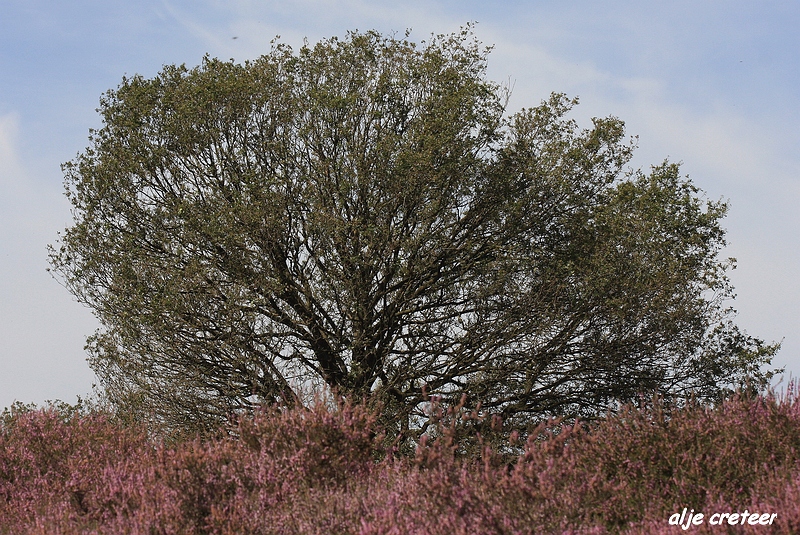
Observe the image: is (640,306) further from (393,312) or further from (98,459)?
(98,459)

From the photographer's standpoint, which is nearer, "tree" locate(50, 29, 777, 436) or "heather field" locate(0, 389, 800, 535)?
"heather field" locate(0, 389, 800, 535)

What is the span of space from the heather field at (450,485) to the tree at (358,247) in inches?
246

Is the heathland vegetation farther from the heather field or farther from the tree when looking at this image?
the heather field

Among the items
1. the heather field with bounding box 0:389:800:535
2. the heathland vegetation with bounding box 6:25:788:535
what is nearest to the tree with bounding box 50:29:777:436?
the heathland vegetation with bounding box 6:25:788:535

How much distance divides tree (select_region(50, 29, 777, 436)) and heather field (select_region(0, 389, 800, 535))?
6253mm

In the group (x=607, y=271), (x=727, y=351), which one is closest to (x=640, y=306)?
(x=607, y=271)

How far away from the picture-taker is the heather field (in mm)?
5914

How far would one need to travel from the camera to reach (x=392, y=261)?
596 inches

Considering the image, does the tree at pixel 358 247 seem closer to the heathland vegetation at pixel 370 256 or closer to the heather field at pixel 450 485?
the heathland vegetation at pixel 370 256

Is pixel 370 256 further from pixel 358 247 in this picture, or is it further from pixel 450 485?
pixel 450 485

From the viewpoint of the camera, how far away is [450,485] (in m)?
6.12

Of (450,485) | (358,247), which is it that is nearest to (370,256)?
(358,247)

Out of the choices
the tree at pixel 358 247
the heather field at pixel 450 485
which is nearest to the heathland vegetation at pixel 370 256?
the tree at pixel 358 247

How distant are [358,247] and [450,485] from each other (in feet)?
30.0
